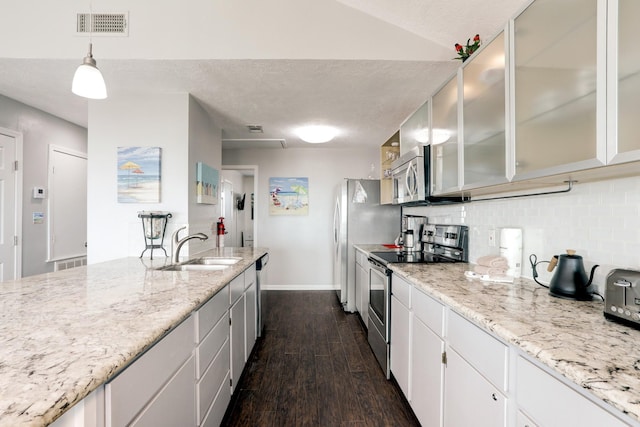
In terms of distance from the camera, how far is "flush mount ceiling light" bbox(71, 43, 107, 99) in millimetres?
1614

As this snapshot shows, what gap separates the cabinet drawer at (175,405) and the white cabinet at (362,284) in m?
1.98

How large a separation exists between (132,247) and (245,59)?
1926 millimetres

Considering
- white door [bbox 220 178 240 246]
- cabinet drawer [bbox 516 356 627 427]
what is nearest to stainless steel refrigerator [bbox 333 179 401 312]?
cabinet drawer [bbox 516 356 627 427]

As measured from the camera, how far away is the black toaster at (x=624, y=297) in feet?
2.97

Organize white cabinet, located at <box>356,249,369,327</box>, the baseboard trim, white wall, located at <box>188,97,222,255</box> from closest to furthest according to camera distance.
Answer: white wall, located at <box>188,97,222,255</box> < white cabinet, located at <box>356,249,369,327</box> < the baseboard trim

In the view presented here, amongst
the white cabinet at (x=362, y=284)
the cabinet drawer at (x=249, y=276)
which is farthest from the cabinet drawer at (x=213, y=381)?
the white cabinet at (x=362, y=284)

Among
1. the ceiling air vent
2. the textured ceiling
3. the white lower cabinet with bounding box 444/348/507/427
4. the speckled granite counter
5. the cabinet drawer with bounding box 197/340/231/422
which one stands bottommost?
the cabinet drawer with bounding box 197/340/231/422

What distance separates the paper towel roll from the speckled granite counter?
133 mm

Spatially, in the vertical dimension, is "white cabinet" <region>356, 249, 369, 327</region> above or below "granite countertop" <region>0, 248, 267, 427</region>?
below

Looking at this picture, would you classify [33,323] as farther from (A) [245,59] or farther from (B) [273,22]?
(B) [273,22]

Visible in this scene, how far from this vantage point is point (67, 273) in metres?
1.75

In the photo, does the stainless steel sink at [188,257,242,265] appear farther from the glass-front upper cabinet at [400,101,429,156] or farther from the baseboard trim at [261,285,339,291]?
the baseboard trim at [261,285,339,291]

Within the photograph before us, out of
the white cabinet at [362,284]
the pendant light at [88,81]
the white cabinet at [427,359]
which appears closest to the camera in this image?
the white cabinet at [427,359]

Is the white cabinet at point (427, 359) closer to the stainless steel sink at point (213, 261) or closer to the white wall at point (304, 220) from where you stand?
the stainless steel sink at point (213, 261)
